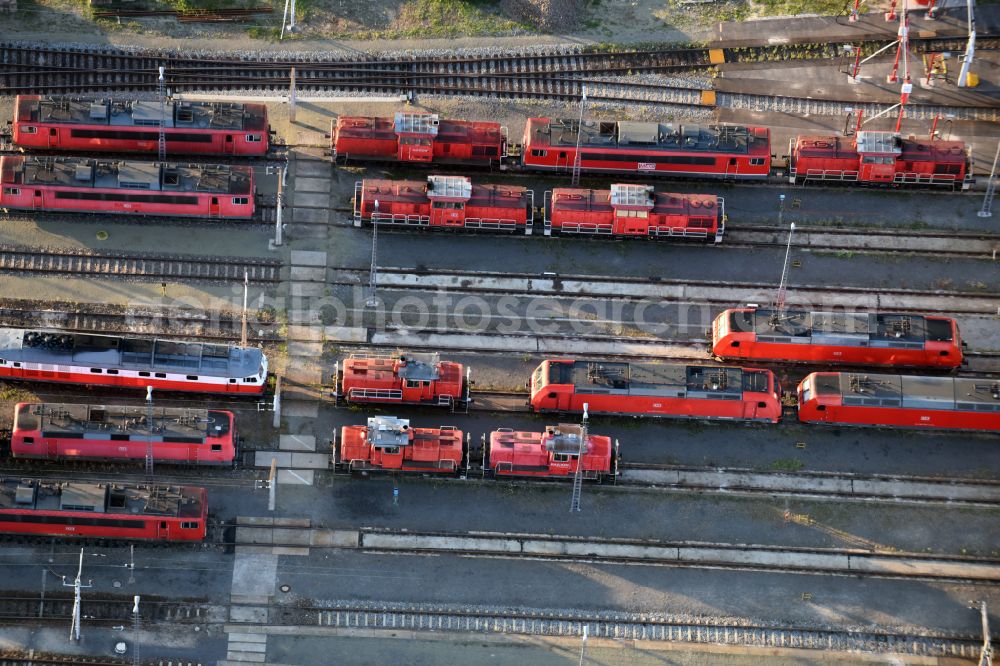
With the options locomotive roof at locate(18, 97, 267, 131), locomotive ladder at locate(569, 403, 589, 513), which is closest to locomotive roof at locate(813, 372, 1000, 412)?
locomotive ladder at locate(569, 403, 589, 513)

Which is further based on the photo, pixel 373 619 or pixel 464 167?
pixel 464 167

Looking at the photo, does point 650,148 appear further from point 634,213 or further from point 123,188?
point 123,188

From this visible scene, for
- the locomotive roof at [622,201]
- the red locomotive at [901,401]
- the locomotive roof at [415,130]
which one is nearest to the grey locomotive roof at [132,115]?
the locomotive roof at [415,130]

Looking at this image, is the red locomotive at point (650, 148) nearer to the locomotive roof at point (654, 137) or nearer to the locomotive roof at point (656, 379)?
the locomotive roof at point (654, 137)

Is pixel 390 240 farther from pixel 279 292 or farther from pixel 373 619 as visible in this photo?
pixel 373 619

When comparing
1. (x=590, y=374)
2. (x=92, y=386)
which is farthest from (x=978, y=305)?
(x=92, y=386)

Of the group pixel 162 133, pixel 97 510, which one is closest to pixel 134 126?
pixel 162 133

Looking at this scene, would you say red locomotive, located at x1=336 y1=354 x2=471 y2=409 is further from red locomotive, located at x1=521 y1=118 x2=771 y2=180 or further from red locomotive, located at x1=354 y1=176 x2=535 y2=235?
red locomotive, located at x1=521 y1=118 x2=771 y2=180
